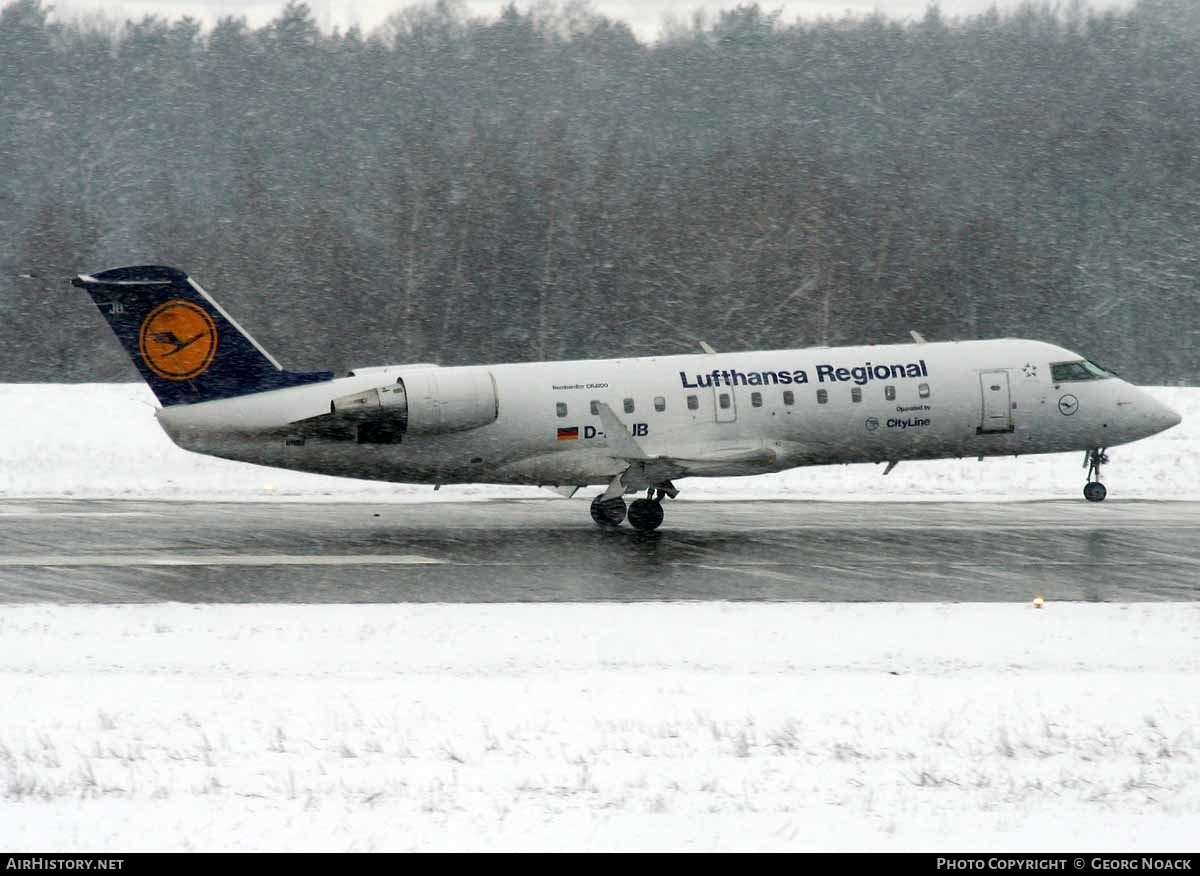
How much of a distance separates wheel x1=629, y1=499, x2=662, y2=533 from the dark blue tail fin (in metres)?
6.07

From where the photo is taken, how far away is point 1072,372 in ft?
82.2

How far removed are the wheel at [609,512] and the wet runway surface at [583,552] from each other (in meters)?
0.38

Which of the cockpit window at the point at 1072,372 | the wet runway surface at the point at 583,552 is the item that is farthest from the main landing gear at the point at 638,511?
the cockpit window at the point at 1072,372

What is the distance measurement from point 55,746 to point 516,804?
11.9 feet

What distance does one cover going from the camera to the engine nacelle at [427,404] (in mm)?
22094

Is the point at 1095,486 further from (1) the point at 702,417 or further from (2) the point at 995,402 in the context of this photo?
(1) the point at 702,417

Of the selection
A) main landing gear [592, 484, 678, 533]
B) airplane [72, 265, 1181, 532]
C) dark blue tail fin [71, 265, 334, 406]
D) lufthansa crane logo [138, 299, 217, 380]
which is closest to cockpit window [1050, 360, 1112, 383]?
airplane [72, 265, 1181, 532]

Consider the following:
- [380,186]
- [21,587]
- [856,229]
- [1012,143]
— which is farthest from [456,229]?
[21,587]

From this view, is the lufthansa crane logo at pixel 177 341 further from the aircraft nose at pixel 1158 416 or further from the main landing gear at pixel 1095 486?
the main landing gear at pixel 1095 486

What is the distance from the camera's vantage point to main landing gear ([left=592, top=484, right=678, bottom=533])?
23.3 meters

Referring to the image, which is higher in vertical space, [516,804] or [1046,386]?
[1046,386]

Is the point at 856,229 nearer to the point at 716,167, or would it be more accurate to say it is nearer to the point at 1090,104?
the point at 716,167

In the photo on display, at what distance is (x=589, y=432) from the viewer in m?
23.1

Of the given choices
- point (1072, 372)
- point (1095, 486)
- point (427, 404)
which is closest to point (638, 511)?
point (427, 404)
